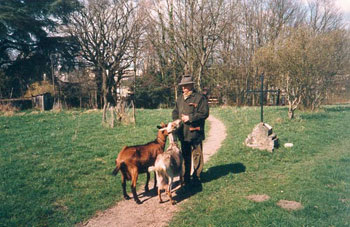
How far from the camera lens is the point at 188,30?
99.2 feet

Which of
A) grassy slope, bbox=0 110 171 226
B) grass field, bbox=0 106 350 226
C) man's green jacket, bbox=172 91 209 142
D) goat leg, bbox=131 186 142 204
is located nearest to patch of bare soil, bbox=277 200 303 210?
grass field, bbox=0 106 350 226

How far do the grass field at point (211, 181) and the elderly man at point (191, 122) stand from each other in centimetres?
63

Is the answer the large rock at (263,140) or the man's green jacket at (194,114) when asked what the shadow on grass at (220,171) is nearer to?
the man's green jacket at (194,114)

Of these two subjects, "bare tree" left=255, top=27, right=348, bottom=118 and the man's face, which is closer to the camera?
the man's face

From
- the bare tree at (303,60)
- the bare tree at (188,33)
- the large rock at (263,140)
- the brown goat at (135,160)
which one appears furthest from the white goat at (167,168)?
the bare tree at (188,33)

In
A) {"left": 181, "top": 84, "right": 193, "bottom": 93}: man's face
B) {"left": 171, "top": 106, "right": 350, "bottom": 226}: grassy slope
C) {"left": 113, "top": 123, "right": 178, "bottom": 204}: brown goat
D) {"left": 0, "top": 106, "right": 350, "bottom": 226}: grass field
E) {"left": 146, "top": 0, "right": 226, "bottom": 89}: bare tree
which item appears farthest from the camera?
{"left": 146, "top": 0, "right": 226, "bottom": 89}: bare tree

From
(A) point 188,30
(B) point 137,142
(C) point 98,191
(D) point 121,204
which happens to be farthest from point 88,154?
(A) point 188,30

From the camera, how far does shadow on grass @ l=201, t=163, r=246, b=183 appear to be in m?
6.66

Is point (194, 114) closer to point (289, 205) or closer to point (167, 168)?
point (167, 168)

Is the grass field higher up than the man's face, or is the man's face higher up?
the man's face

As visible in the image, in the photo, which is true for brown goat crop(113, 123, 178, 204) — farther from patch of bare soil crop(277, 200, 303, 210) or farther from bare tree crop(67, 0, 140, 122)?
bare tree crop(67, 0, 140, 122)

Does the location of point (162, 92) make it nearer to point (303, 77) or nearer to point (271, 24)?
point (271, 24)

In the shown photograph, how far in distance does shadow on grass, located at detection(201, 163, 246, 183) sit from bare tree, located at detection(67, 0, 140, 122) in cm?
2580

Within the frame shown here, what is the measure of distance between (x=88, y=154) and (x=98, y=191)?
3029 millimetres
